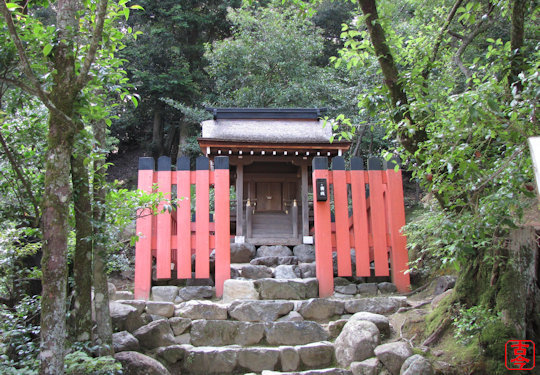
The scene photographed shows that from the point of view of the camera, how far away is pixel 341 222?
6980 millimetres

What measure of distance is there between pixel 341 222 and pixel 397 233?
0.97m

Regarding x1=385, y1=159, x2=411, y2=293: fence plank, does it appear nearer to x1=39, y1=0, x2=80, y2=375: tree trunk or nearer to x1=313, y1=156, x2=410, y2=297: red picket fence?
x1=313, y1=156, x2=410, y2=297: red picket fence

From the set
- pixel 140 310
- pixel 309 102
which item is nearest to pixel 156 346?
pixel 140 310

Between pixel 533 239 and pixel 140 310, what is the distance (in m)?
4.67

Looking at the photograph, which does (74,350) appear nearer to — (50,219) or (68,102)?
(50,219)

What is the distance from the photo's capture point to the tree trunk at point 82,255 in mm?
3688

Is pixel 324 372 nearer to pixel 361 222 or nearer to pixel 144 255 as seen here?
pixel 361 222

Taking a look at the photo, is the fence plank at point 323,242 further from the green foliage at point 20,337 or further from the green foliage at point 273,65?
the green foliage at point 273,65

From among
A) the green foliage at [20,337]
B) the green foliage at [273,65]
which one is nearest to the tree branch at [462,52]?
the green foliage at [20,337]

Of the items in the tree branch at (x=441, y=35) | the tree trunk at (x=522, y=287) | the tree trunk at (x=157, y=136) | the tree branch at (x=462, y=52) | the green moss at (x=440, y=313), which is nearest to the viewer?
the tree trunk at (x=522, y=287)

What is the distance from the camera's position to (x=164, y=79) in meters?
17.5

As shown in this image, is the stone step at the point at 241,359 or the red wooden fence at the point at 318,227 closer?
the stone step at the point at 241,359

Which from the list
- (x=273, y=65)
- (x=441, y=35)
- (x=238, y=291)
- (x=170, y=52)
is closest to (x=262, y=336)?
(x=238, y=291)

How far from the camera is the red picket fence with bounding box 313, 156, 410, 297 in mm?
6855
